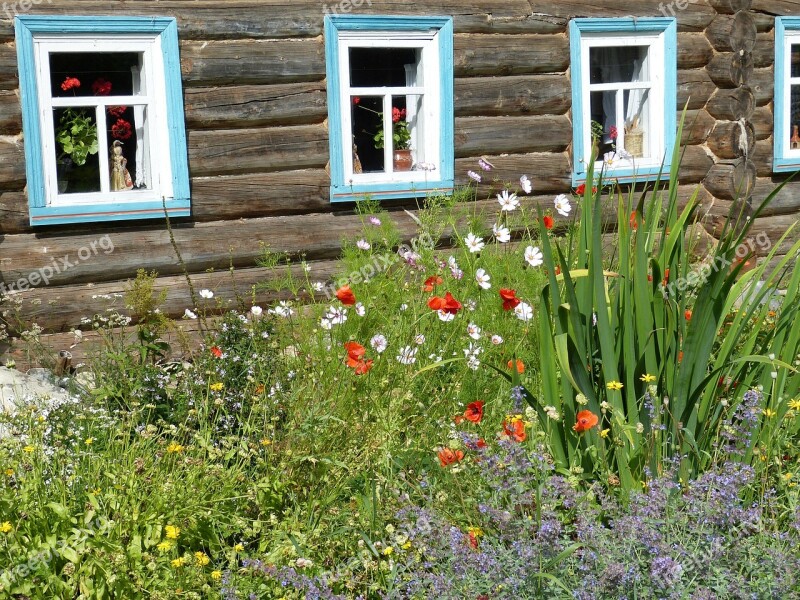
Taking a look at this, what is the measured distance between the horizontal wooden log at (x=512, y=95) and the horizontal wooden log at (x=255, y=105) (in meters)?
0.99

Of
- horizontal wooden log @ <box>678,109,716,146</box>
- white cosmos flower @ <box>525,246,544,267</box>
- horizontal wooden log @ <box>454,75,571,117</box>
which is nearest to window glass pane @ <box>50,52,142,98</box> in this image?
horizontal wooden log @ <box>454,75,571,117</box>

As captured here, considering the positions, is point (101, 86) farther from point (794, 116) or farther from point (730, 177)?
point (794, 116)

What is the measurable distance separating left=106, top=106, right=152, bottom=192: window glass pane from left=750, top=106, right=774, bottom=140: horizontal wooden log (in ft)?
15.4

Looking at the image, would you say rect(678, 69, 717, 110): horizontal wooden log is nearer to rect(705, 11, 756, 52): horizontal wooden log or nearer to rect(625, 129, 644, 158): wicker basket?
rect(705, 11, 756, 52): horizontal wooden log

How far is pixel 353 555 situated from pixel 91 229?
3.29m

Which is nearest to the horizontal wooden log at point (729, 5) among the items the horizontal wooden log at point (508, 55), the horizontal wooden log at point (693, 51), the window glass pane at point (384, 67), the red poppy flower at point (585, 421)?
the horizontal wooden log at point (693, 51)

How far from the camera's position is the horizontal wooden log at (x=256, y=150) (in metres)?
5.84

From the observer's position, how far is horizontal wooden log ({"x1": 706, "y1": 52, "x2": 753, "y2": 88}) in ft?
24.4

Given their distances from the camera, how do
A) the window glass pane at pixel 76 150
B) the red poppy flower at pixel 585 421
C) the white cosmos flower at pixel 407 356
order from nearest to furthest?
the red poppy flower at pixel 585 421 < the white cosmos flower at pixel 407 356 < the window glass pane at pixel 76 150

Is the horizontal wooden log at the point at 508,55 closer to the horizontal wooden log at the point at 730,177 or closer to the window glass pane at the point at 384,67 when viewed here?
the window glass pane at the point at 384,67

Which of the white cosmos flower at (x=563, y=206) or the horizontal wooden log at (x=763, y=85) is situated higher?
the horizontal wooden log at (x=763, y=85)

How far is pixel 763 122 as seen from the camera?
7820 mm

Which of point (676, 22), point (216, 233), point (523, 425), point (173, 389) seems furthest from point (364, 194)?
point (523, 425)

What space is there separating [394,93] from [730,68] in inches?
110
